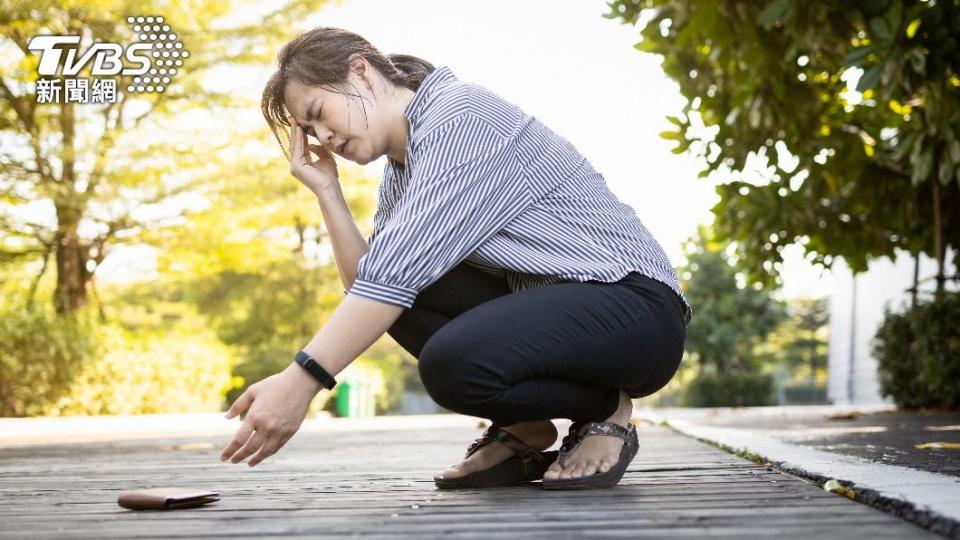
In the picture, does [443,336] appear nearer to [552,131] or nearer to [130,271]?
[552,131]

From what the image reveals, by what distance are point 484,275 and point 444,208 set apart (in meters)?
0.45

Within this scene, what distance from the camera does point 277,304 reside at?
20.8 meters

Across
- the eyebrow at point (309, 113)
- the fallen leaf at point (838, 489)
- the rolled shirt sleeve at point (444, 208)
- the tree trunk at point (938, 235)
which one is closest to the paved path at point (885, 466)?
the fallen leaf at point (838, 489)

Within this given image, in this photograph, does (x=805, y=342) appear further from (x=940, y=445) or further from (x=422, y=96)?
(x=422, y=96)

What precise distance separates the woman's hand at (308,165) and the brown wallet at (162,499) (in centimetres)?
90

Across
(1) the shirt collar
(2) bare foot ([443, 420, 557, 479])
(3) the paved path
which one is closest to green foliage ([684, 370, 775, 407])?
(3) the paved path

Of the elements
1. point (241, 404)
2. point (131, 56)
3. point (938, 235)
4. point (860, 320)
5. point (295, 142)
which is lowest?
point (241, 404)

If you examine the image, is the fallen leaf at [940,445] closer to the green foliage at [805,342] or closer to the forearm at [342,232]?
the forearm at [342,232]

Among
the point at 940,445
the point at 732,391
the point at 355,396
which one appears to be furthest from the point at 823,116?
the point at 732,391

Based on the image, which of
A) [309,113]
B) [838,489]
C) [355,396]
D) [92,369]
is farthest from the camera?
→ [355,396]

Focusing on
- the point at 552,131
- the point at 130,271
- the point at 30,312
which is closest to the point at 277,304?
the point at 130,271

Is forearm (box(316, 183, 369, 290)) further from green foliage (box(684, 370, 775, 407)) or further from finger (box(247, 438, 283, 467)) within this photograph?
green foliage (box(684, 370, 775, 407))

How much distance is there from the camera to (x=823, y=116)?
25.7 ft

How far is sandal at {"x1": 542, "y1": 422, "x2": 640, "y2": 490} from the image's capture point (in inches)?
94.0
